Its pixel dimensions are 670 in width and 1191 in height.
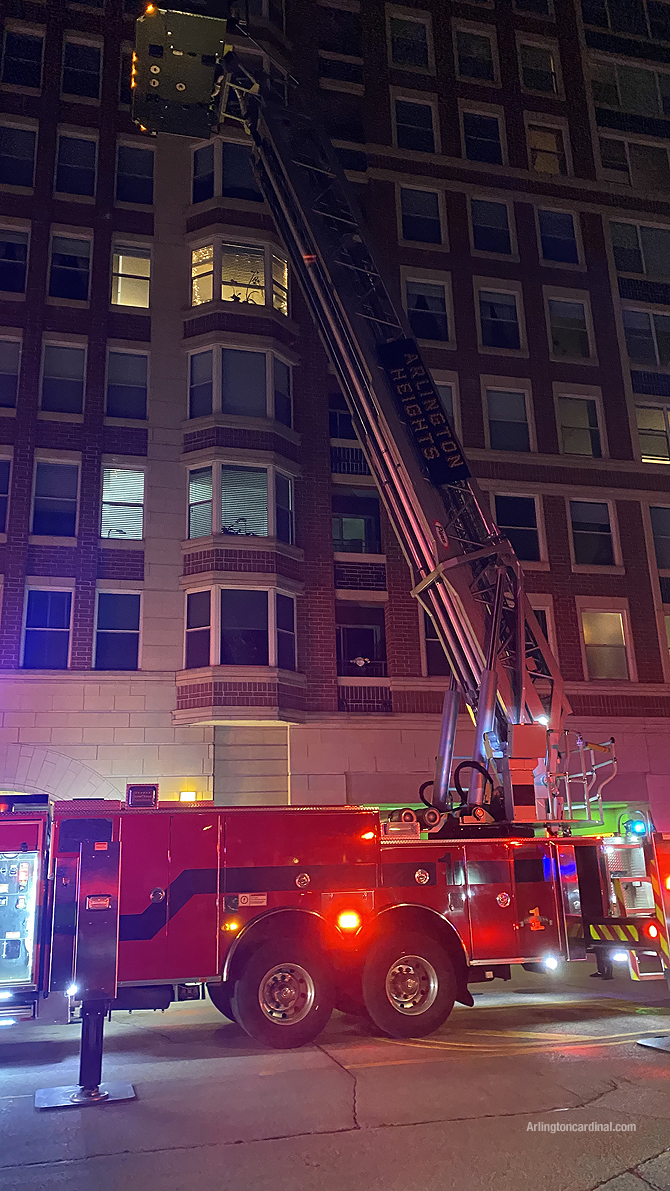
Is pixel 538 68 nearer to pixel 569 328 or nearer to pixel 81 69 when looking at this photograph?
pixel 569 328

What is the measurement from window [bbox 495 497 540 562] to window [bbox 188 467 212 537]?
26.4ft

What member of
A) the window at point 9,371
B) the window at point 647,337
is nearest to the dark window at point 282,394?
the window at point 9,371

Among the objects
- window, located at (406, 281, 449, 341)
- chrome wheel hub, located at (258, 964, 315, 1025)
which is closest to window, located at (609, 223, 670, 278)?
window, located at (406, 281, 449, 341)

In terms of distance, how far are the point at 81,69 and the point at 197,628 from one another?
16.8 meters

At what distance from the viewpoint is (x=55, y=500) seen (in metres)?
22.5

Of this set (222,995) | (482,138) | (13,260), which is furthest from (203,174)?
(222,995)

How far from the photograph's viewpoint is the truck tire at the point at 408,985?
33.1 ft

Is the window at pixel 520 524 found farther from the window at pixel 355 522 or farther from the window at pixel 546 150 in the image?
the window at pixel 546 150

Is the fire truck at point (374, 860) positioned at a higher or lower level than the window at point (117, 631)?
lower

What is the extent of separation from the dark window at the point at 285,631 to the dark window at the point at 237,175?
→ 37.3ft

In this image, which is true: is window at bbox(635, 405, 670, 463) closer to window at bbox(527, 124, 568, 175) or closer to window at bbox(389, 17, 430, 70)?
window at bbox(527, 124, 568, 175)

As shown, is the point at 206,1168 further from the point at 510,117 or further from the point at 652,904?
the point at 510,117

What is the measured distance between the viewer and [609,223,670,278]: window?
1141 inches

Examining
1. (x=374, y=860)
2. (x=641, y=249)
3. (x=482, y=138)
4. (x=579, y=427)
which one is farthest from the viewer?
(x=641, y=249)
